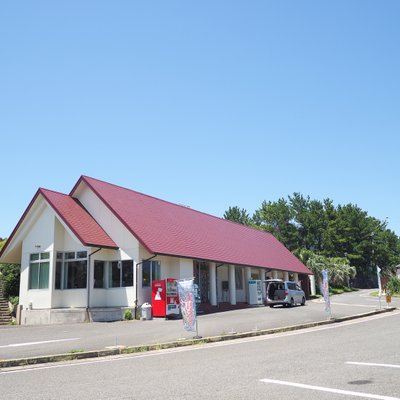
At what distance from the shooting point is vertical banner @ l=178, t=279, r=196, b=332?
46.4ft

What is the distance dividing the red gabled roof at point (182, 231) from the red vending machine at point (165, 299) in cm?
176

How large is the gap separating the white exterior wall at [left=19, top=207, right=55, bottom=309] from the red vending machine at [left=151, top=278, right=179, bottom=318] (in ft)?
19.0

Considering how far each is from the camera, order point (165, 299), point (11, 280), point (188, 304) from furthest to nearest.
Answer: point (11, 280) < point (165, 299) < point (188, 304)

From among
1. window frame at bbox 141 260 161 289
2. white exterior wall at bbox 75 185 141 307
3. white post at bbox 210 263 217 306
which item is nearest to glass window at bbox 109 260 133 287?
white exterior wall at bbox 75 185 141 307

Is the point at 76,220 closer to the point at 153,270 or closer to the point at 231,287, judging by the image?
the point at 153,270

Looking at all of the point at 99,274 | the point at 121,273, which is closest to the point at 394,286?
the point at 121,273

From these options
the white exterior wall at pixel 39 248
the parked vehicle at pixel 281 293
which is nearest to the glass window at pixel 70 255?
the white exterior wall at pixel 39 248

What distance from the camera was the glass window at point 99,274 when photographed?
2456cm

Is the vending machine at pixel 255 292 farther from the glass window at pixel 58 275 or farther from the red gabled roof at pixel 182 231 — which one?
the glass window at pixel 58 275

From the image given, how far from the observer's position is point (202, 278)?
3011cm

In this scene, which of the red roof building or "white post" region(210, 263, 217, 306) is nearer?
the red roof building

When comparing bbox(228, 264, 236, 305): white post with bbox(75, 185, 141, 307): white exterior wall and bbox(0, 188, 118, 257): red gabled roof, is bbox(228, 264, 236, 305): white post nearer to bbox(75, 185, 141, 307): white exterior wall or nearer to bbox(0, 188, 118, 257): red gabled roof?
bbox(75, 185, 141, 307): white exterior wall

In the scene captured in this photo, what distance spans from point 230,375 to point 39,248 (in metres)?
20.0

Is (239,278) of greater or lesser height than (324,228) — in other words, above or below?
below
